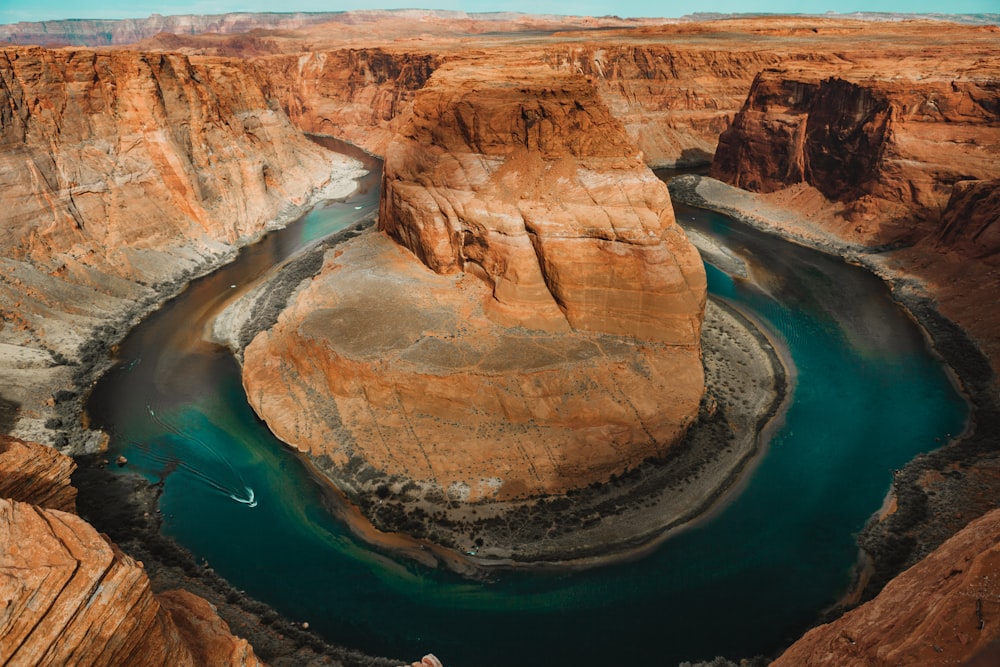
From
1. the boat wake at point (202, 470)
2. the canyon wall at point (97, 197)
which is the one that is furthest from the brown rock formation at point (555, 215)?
the canyon wall at point (97, 197)

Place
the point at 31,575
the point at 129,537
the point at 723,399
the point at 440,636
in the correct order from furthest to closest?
the point at 723,399 < the point at 129,537 < the point at 440,636 < the point at 31,575

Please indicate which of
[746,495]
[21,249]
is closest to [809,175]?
[746,495]

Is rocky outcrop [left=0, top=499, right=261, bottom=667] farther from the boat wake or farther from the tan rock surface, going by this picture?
the boat wake

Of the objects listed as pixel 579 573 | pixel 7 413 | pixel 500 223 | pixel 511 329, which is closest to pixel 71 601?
pixel 579 573

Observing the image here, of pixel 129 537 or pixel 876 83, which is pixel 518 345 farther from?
pixel 876 83

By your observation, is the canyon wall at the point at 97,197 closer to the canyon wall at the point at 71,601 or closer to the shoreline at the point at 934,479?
the canyon wall at the point at 71,601

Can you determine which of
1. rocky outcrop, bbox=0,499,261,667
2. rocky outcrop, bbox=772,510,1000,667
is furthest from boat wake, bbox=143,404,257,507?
rocky outcrop, bbox=772,510,1000,667
